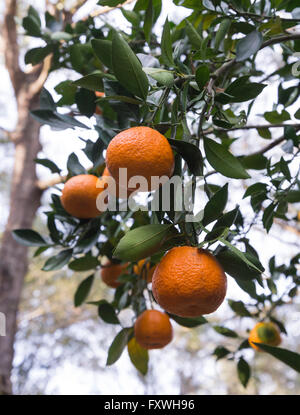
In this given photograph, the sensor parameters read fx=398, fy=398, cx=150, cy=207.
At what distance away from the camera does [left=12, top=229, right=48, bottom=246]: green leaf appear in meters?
1.09

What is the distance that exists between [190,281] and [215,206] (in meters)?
0.13

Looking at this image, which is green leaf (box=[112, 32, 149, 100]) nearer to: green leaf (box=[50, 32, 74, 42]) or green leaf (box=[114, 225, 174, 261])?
green leaf (box=[114, 225, 174, 261])

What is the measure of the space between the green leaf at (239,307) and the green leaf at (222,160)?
2.31ft

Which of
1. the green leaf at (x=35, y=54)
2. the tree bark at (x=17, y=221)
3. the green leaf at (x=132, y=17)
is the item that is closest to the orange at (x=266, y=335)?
the green leaf at (x=132, y=17)

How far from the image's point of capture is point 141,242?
0.54 m

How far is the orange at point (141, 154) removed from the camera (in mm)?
537

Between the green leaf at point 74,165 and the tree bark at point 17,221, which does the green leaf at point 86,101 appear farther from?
the tree bark at point 17,221

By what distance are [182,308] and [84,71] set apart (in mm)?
748

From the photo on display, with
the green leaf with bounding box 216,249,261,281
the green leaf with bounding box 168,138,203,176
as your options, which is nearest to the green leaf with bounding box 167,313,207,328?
the green leaf with bounding box 216,249,261,281

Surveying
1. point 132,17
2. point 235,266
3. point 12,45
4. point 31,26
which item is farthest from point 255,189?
point 12,45

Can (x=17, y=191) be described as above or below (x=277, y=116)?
below

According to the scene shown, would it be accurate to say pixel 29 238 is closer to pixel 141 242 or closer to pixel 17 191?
pixel 141 242

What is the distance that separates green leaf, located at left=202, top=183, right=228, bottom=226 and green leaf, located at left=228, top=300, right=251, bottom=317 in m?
0.68

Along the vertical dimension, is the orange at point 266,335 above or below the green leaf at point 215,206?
below
